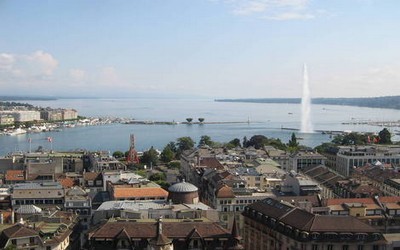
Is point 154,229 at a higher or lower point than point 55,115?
higher

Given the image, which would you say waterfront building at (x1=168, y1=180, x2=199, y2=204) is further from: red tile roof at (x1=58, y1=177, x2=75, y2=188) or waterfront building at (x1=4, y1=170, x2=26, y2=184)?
waterfront building at (x1=4, y1=170, x2=26, y2=184)

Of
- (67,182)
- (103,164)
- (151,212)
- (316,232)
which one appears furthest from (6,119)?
(316,232)

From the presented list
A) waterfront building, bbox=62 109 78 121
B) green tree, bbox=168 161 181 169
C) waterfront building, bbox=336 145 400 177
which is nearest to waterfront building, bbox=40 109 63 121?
waterfront building, bbox=62 109 78 121

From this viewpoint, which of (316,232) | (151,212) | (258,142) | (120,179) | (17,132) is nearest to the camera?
(316,232)

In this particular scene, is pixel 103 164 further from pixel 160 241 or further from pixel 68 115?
pixel 68 115

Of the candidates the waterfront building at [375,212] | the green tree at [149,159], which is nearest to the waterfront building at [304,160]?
the green tree at [149,159]

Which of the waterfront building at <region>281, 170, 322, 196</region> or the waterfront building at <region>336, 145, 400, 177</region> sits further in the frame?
the waterfront building at <region>336, 145, 400, 177</region>

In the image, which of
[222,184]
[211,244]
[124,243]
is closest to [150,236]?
[124,243]

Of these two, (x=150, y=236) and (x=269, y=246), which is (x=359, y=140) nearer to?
(x=269, y=246)

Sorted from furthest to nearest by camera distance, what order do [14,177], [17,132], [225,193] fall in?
[17,132]
[14,177]
[225,193]
